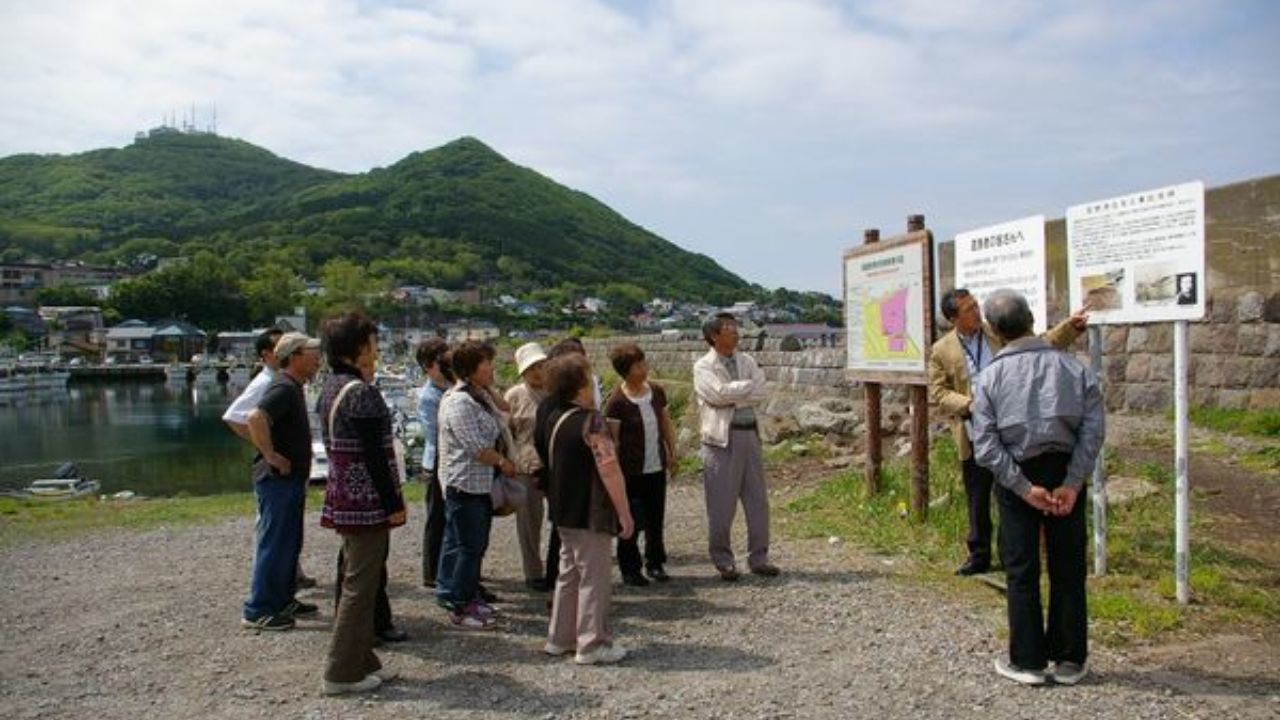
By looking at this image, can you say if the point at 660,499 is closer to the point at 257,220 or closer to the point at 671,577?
the point at 671,577

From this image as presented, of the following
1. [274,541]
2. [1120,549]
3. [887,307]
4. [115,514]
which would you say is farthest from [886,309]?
[115,514]

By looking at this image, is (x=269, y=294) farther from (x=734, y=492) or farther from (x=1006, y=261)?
(x=1006, y=261)

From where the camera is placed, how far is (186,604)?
245 inches

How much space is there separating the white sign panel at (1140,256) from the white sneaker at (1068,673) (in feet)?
6.37

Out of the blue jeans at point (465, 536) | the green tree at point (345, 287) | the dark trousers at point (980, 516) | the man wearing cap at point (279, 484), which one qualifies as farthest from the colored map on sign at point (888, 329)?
the green tree at point (345, 287)

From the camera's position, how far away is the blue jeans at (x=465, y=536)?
531cm

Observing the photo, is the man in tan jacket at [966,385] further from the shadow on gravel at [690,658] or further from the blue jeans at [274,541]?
the blue jeans at [274,541]

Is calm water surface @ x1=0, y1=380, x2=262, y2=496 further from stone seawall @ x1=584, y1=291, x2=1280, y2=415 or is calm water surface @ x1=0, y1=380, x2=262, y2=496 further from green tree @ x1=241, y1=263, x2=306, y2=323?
green tree @ x1=241, y1=263, x2=306, y2=323

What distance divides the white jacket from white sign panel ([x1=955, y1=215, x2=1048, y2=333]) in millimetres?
1554

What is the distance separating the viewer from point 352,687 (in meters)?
4.34

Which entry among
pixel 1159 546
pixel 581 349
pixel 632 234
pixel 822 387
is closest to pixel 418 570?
pixel 581 349

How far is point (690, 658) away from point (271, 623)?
8.25ft

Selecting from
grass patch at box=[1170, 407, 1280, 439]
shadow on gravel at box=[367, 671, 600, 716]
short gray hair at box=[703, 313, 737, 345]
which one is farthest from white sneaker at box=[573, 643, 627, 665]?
→ grass patch at box=[1170, 407, 1280, 439]

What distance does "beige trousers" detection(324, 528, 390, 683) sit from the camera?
432 cm
